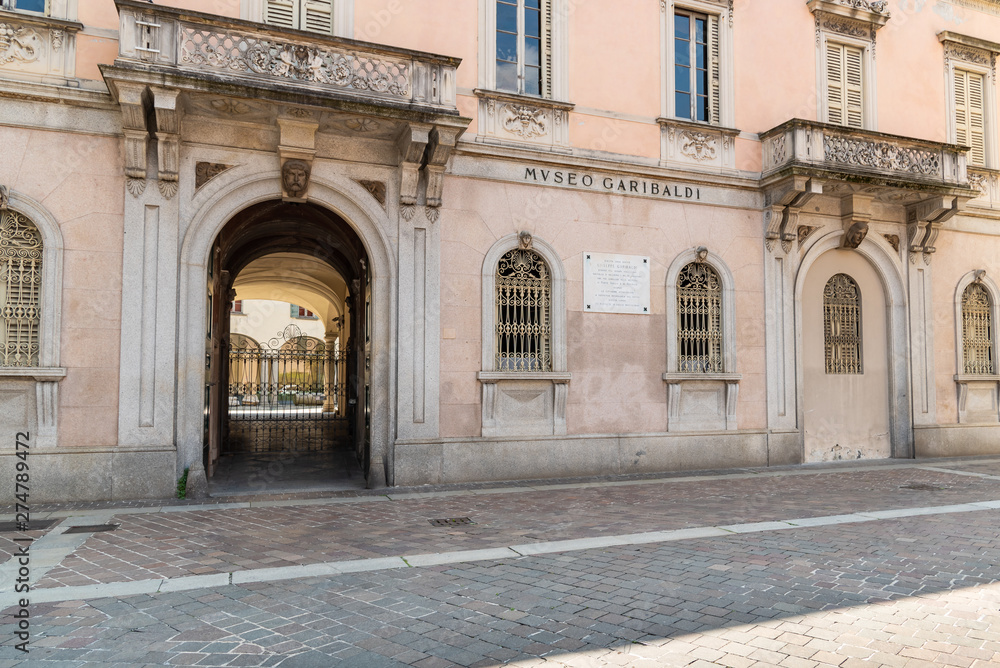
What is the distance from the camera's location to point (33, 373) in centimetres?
874

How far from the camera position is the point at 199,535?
23.1ft

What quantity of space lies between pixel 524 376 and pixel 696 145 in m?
5.42

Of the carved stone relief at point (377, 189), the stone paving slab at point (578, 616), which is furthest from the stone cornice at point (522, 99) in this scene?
the stone paving slab at point (578, 616)

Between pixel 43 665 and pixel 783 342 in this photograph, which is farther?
pixel 783 342

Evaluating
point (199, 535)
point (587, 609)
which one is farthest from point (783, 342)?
point (199, 535)

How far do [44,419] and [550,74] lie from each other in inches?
359

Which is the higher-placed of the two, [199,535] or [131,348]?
[131,348]

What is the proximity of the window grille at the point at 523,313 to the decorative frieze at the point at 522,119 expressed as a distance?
6.20ft

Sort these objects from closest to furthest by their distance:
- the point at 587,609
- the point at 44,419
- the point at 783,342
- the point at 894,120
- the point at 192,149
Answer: the point at 587,609 → the point at 44,419 → the point at 192,149 → the point at 783,342 → the point at 894,120

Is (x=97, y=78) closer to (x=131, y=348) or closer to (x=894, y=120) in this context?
→ (x=131, y=348)

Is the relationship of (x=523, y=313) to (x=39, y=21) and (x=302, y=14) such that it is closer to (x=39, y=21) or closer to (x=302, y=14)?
(x=302, y=14)

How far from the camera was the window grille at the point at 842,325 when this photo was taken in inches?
547

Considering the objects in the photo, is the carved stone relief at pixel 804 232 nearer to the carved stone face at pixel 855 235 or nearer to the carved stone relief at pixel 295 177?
the carved stone face at pixel 855 235

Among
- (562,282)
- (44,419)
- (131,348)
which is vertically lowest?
(44,419)
